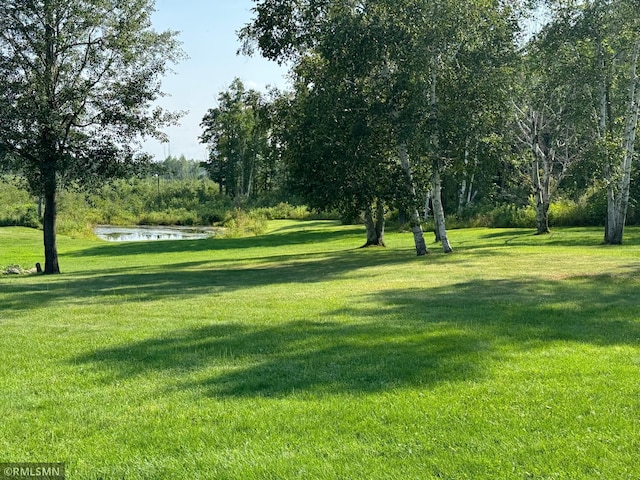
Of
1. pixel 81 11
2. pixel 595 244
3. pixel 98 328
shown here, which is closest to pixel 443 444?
pixel 98 328

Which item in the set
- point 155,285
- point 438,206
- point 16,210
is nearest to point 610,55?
point 438,206

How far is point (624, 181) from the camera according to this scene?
25.8 m

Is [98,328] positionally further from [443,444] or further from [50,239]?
[50,239]

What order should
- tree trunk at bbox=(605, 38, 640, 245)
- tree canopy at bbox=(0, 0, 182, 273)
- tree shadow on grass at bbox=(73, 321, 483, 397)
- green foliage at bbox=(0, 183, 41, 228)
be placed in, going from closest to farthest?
1. tree shadow on grass at bbox=(73, 321, 483, 397)
2. tree canopy at bbox=(0, 0, 182, 273)
3. tree trunk at bbox=(605, 38, 640, 245)
4. green foliage at bbox=(0, 183, 41, 228)

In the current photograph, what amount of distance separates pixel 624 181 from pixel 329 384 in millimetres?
24239

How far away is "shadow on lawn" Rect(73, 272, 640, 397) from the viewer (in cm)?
608

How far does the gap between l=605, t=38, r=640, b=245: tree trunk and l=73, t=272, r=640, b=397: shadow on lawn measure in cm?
1630

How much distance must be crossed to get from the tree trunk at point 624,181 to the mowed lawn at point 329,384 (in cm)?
1437

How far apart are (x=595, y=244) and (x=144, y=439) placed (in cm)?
2605

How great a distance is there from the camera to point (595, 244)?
26.7m

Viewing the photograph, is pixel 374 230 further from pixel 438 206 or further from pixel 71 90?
pixel 71 90

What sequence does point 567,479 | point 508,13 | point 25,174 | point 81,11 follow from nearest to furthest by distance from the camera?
1. point 567,479
2. point 81,11
3. point 25,174
4. point 508,13

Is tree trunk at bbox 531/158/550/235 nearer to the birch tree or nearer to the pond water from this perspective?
the birch tree

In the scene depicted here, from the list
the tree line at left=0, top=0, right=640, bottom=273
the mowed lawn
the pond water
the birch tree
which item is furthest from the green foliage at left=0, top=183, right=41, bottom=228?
the mowed lawn
